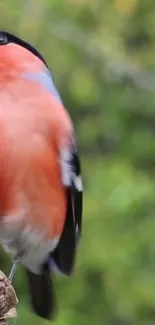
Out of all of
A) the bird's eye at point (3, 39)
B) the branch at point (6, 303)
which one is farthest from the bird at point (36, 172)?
the branch at point (6, 303)

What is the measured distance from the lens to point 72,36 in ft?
12.3

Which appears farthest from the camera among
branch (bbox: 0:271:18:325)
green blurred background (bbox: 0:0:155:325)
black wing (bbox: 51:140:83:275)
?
green blurred background (bbox: 0:0:155:325)

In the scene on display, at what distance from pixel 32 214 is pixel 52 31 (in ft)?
6.64

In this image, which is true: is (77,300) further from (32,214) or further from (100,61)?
(32,214)

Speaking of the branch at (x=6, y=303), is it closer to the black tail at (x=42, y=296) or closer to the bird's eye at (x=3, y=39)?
the black tail at (x=42, y=296)

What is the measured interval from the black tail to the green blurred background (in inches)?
51.0

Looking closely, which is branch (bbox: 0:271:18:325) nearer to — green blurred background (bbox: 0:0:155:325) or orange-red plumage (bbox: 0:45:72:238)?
orange-red plumage (bbox: 0:45:72:238)

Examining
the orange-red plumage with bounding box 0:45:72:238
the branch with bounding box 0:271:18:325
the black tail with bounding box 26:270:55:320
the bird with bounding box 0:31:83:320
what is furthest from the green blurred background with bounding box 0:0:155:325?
the branch with bounding box 0:271:18:325

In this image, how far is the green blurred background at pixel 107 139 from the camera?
347 cm

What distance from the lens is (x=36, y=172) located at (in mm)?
1769

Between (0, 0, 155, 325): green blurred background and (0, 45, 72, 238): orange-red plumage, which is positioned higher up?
(0, 45, 72, 238): orange-red plumage

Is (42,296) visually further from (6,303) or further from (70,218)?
(6,303)

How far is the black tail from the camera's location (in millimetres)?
1967

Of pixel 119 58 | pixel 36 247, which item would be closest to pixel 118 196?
pixel 119 58
